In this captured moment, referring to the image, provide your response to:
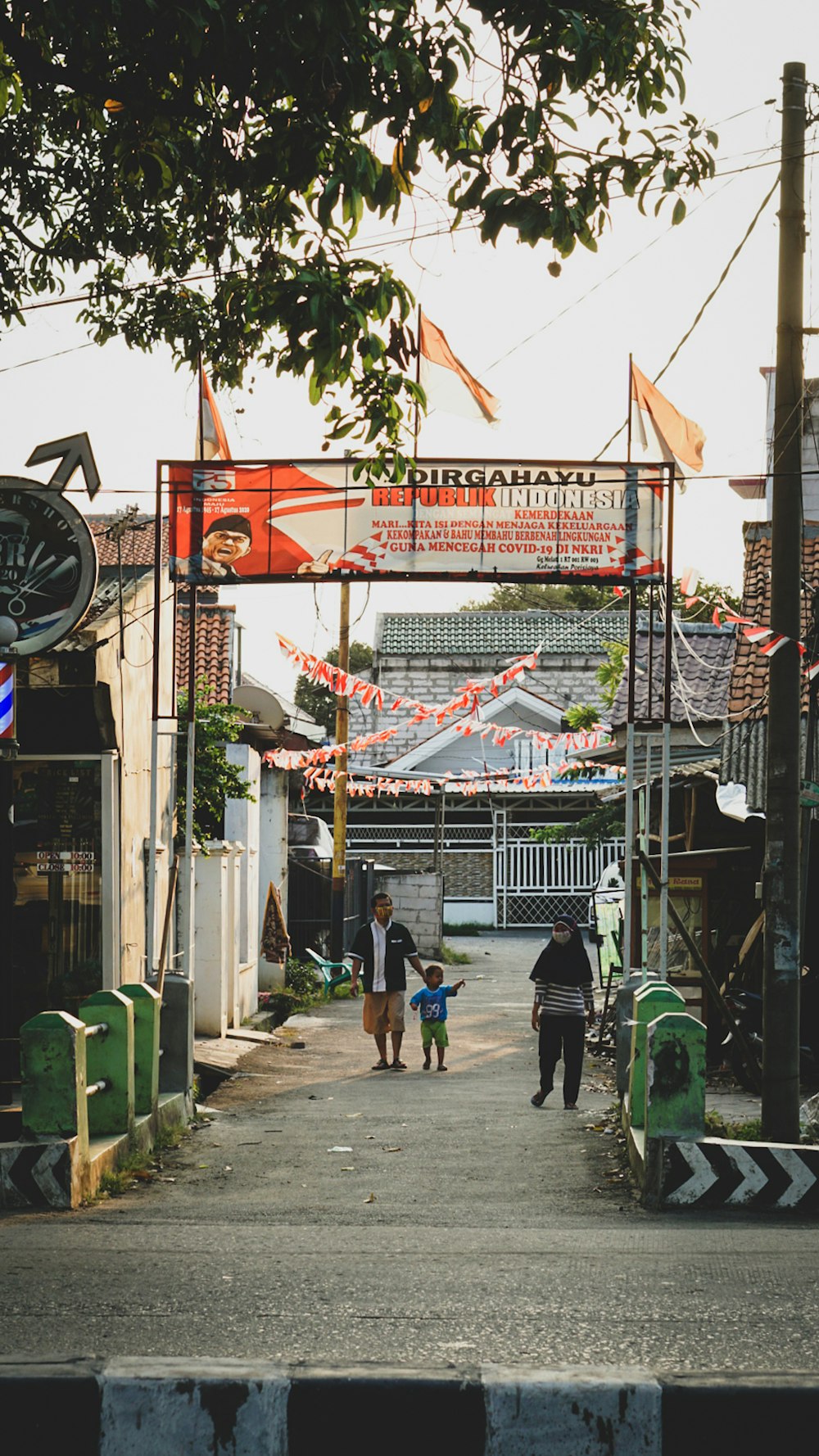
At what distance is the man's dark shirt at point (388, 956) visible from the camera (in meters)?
15.6

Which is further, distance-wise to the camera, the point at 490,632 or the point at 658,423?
the point at 490,632

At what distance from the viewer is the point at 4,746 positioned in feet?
30.8

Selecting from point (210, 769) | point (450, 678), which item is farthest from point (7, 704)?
point (450, 678)

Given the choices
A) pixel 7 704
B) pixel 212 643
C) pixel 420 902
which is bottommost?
pixel 420 902

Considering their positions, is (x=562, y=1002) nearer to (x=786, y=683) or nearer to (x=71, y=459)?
(x=786, y=683)

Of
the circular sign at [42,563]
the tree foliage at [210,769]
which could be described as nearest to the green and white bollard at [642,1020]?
the circular sign at [42,563]

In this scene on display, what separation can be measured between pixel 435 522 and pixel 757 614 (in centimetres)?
453

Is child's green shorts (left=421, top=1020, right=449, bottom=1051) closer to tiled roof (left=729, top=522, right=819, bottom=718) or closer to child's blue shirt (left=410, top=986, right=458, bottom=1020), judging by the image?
child's blue shirt (left=410, top=986, right=458, bottom=1020)

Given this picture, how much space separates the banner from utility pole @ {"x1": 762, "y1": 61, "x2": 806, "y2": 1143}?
2.42 m

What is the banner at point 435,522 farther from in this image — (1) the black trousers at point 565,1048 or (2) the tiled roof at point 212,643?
(2) the tiled roof at point 212,643

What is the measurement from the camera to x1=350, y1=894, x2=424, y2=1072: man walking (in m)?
15.6

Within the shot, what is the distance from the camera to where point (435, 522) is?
12.8 meters

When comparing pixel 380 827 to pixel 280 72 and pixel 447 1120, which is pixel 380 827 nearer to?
pixel 447 1120

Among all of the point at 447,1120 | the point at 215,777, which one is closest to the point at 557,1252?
the point at 447,1120
